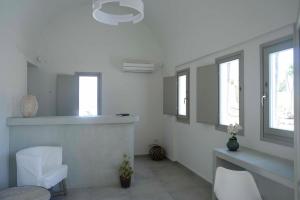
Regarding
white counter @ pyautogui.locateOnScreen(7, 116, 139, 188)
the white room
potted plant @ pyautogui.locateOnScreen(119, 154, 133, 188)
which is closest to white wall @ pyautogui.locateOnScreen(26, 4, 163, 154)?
the white room

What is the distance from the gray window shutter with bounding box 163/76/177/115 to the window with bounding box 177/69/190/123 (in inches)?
3.7

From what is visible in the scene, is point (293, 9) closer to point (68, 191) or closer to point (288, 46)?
point (288, 46)

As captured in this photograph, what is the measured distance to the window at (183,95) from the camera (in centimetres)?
486

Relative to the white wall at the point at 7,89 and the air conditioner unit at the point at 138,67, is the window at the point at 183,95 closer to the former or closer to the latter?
the air conditioner unit at the point at 138,67

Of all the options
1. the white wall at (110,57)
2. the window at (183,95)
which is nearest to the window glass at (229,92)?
→ the window at (183,95)

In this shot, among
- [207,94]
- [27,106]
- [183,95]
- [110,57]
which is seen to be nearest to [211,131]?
[207,94]

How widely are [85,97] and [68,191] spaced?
264 cm

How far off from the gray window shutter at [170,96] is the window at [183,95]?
94 millimetres

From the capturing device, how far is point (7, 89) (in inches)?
133

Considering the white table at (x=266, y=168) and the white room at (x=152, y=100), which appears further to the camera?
the white room at (x=152, y=100)

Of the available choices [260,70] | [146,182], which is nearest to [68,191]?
[146,182]

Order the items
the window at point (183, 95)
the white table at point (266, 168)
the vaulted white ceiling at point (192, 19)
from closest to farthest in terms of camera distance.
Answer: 1. the white table at point (266, 168)
2. the vaulted white ceiling at point (192, 19)
3. the window at point (183, 95)

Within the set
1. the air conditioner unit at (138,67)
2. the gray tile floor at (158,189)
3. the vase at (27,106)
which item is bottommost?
the gray tile floor at (158,189)

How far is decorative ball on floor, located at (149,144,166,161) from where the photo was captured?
5.64 m
